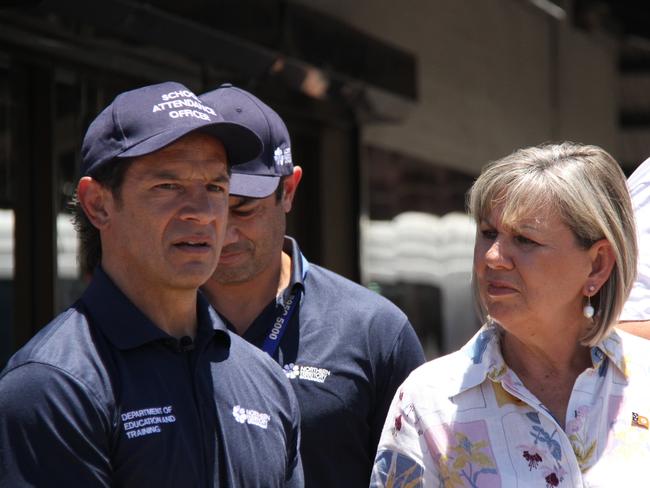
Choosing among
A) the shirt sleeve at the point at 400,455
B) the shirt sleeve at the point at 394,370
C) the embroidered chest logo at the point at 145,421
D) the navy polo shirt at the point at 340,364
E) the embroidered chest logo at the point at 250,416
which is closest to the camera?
the embroidered chest logo at the point at 145,421

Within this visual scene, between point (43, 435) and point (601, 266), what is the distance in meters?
1.44

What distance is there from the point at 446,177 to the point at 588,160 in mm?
8239

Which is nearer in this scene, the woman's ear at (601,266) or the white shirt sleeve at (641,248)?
the woman's ear at (601,266)

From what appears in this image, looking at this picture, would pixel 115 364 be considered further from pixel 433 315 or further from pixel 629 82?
pixel 629 82

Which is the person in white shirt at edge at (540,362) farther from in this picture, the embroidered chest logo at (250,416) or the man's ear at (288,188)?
the man's ear at (288,188)

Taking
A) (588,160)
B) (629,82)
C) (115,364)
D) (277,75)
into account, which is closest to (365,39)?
(277,75)

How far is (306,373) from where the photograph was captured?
11.4ft

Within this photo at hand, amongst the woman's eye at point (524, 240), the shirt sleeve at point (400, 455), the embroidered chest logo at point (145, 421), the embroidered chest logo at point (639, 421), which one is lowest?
the shirt sleeve at point (400, 455)

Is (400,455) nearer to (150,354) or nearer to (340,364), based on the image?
(340,364)

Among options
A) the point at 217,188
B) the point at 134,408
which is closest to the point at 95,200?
the point at 217,188

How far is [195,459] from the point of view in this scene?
259 cm

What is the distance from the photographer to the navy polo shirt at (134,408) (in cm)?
242

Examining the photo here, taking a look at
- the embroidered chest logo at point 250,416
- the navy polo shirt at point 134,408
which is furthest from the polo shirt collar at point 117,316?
the embroidered chest logo at point 250,416

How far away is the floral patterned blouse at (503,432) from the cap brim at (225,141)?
68cm
